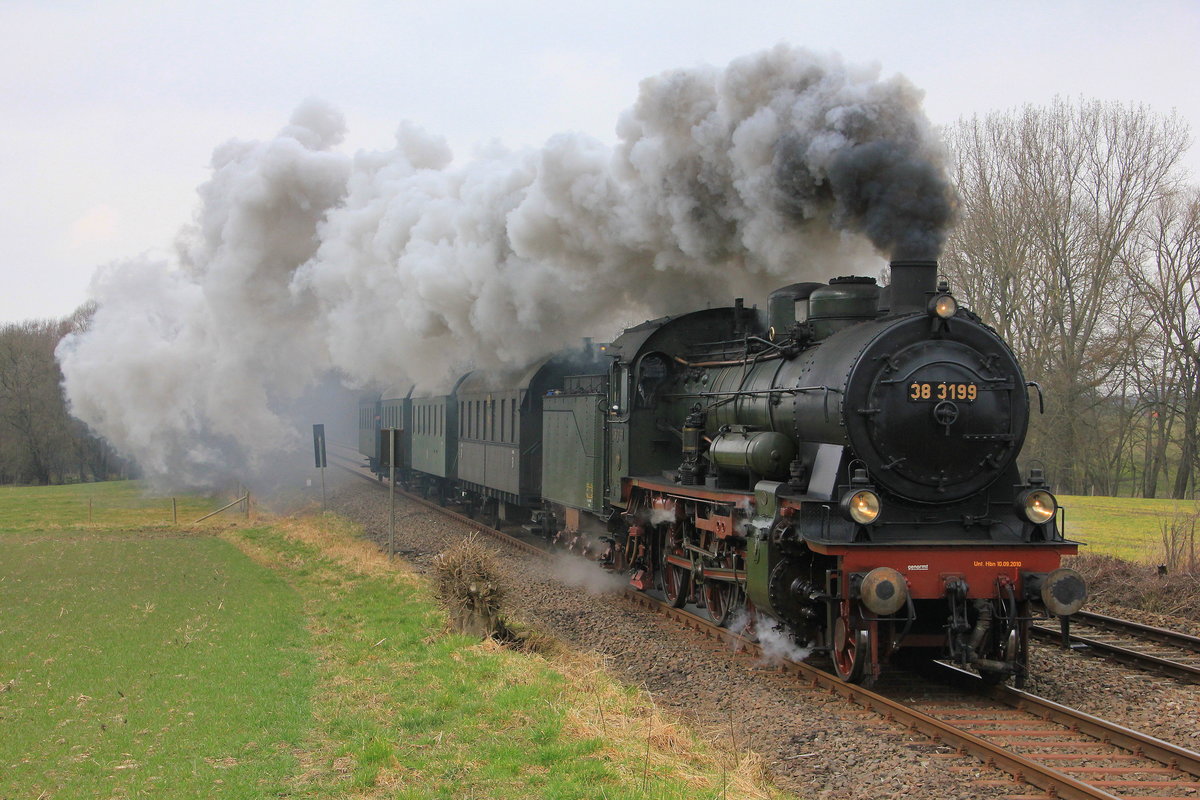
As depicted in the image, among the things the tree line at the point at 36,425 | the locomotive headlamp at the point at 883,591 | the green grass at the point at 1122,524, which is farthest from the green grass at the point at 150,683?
the tree line at the point at 36,425

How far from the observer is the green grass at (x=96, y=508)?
24750 mm

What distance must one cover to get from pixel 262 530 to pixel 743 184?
14.5 metres

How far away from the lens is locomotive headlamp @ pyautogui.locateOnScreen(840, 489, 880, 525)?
7785 mm

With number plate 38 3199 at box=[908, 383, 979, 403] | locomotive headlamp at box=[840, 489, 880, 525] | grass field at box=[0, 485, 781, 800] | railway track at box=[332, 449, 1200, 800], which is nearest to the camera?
grass field at box=[0, 485, 781, 800]

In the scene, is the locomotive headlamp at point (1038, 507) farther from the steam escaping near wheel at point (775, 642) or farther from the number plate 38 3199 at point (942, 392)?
the steam escaping near wheel at point (775, 642)

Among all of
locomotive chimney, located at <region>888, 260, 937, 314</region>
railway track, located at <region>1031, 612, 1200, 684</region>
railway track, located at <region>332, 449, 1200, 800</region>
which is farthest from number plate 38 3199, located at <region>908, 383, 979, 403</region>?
railway track, located at <region>332, 449, 1200, 800</region>

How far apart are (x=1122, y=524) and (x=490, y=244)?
13.0 m

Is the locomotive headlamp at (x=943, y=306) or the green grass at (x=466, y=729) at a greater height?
the locomotive headlamp at (x=943, y=306)

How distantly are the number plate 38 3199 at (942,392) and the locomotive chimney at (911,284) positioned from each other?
874 mm

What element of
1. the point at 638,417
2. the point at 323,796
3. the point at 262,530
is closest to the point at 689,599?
Result: the point at 638,417

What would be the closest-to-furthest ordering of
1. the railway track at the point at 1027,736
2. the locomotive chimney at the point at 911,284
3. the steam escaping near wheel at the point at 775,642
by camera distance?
the railway track at the point at 1027,736 → the locomotive chimney at the point at 911,284 → the steam escaping near wheel at the point at 775,642

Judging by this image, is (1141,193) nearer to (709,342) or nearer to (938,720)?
(709,342)

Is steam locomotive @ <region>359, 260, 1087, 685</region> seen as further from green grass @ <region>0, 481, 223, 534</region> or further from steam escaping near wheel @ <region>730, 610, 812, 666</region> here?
green grass @ <region>0, 481, 223, 534</region>

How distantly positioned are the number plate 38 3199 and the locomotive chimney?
34.4 inches
